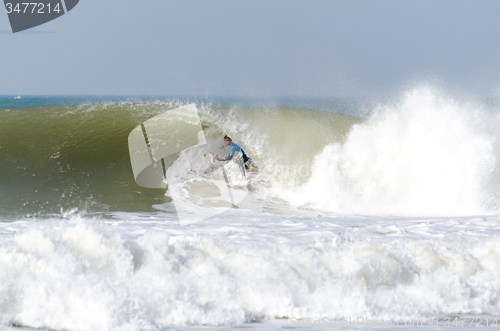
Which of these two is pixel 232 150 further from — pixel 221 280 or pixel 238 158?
pixel 221 280

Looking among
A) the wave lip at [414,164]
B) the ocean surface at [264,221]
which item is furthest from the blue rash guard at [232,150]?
the wave lip at [414,164]

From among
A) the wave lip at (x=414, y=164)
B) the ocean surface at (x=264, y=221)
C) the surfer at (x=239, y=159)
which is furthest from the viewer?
the surfer at (x=239, y=159)

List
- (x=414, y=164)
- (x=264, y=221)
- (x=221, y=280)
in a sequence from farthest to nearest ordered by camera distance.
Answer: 1. (x=414, y=164)
2. (x=264, y=221)
3. (x=221, y=280)

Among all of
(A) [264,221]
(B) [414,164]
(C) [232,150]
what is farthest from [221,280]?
(B) [414,164]

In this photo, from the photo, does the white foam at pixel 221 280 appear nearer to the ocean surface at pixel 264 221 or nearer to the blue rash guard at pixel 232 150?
the ocean surface at pixel 264 221

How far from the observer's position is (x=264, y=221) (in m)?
5.89

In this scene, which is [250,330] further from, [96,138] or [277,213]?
[96,138]

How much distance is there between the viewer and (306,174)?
27.4 feet

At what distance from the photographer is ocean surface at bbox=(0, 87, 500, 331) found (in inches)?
113

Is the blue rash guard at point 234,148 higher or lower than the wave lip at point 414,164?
higher

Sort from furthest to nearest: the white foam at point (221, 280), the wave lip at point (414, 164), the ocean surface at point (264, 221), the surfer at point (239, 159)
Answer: the surfer at point (239, 159), the wave lip at point (414, 164), the ocean surface at point (264, 221), the white foam at point (221, 280)

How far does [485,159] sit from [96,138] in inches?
336

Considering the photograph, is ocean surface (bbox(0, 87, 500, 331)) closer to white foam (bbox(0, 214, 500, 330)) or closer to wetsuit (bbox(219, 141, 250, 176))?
white foam (bbox(0, 214, 500, 330))

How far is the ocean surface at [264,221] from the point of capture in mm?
2873
